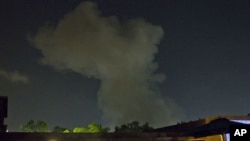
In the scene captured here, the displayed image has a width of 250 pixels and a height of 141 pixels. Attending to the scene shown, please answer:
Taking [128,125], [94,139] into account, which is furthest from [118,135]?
[128,125]

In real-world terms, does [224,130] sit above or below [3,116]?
below

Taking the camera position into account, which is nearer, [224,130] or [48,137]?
[224,130]

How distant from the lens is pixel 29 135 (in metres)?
13.4

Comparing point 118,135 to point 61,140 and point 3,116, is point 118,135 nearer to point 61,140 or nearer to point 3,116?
point 61,140

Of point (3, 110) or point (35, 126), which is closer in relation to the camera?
point (3, 110)

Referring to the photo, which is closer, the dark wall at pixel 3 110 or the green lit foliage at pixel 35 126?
the dark wall at pixel 3 110

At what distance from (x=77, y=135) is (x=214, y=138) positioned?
206 inches

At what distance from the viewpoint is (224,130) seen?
35.4 ft

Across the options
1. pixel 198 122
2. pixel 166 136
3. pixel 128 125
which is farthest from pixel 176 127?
pixel 128 125

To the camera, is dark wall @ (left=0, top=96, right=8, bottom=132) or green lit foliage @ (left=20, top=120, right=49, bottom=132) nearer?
dark wall @ (left=0, top=96, right=8, bottom=132)

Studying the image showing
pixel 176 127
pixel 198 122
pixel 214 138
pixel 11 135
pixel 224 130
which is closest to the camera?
pixel 224 130

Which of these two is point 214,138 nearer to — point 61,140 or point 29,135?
point 61,140

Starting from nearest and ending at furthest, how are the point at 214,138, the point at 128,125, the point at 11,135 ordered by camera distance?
the point at 11,135
the point at 214,138
the point at 128,125

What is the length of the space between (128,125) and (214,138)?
137 ft
